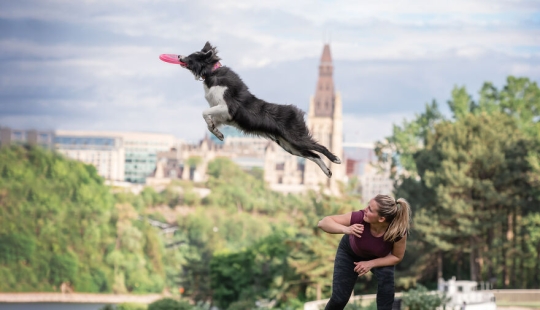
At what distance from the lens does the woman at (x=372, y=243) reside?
19.5ft

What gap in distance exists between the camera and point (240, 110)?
16.7 ft

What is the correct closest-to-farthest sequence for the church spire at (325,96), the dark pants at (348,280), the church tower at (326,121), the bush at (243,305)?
1. the dark pants at (348,280)
2. the bush at (243,305)
3. the church tower at (326,121)
4. the church spire at (325,96)

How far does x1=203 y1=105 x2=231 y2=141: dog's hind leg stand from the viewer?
A: 5050 mm

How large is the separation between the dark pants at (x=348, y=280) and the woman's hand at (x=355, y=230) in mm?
210

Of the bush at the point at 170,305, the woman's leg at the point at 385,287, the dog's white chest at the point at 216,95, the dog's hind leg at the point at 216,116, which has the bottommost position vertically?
the bush at the point at 170,305

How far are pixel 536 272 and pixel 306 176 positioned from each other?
77611mm

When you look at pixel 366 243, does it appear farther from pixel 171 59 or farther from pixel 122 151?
pixel 122 151

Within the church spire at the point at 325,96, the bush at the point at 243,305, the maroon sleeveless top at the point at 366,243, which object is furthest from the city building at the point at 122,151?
the maroon sleeveless top at the point at 366,243

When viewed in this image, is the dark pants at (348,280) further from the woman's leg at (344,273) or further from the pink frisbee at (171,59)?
the pink frisbee at (171,59)

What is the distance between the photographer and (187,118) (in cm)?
9600

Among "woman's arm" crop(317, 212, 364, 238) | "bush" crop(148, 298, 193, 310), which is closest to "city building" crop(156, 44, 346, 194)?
"bush" crop(148, 298, 193, 310)

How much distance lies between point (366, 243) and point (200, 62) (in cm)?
181

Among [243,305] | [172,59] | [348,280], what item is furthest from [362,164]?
[172,59]

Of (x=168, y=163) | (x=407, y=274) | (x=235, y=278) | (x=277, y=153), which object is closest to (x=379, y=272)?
(x=407, y=274)
